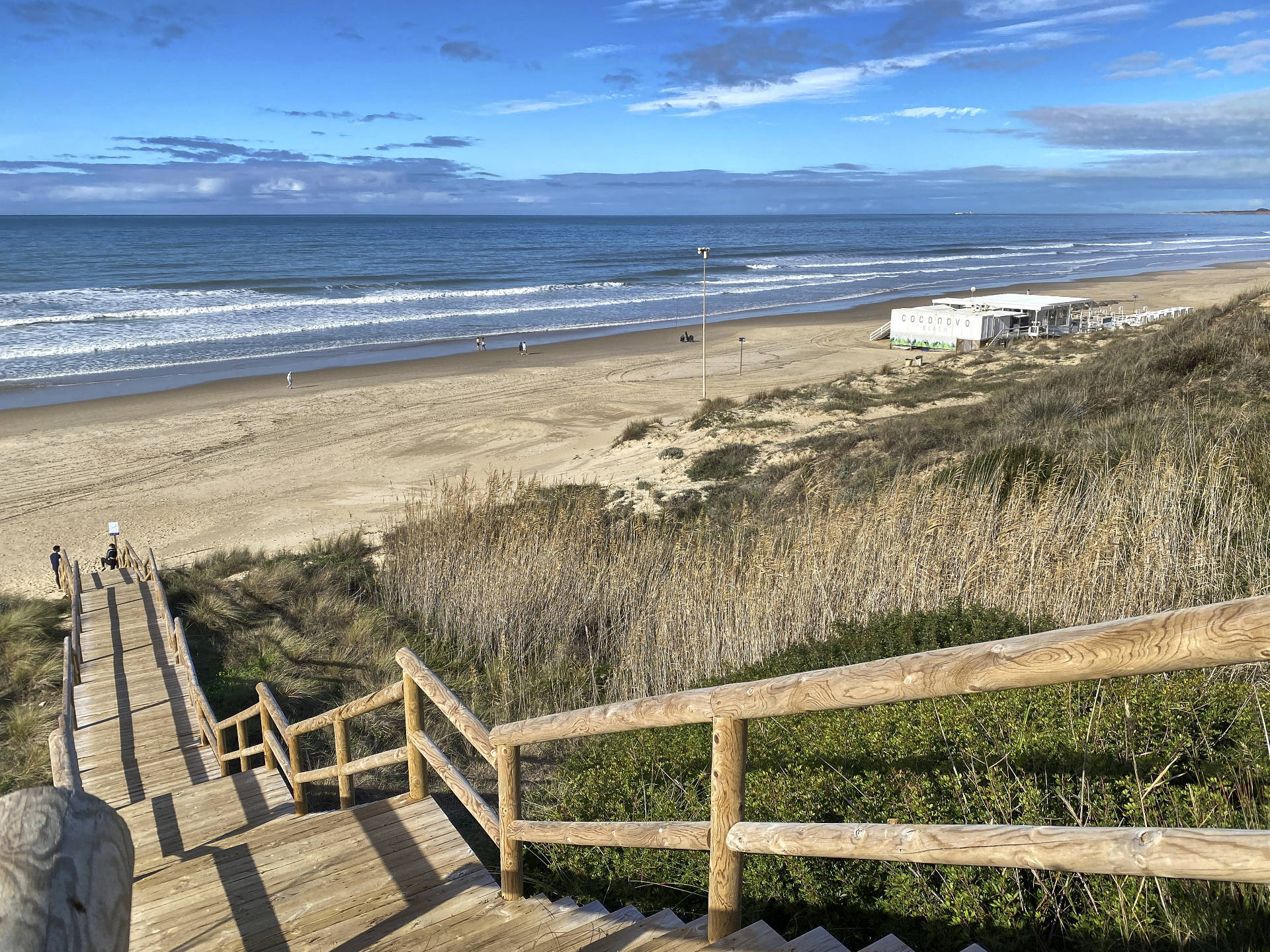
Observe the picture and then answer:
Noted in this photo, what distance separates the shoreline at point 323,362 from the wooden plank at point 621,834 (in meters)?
29.0

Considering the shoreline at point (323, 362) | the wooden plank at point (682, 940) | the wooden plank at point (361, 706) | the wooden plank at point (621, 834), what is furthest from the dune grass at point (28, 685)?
the shoreline at point (323, 362)

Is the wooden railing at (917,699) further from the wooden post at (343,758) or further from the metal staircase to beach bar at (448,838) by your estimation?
the wooden post at (343,758)

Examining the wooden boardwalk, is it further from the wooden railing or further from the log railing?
the log railing

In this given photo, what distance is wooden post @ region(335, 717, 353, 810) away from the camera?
196 inches

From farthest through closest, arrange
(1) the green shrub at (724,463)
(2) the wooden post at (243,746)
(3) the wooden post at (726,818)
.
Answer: (1) the green shrub at (724,463) < (2) the wooden post at (243,746) < (3) the wooden post at (726,818)

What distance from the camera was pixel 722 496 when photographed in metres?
15.8

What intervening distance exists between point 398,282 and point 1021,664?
213ft

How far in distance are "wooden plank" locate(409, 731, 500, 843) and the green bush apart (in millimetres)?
961

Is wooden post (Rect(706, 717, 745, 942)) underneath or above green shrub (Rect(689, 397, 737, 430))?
above

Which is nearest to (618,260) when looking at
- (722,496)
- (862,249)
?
(862,249)

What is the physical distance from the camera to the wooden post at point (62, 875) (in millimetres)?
1328

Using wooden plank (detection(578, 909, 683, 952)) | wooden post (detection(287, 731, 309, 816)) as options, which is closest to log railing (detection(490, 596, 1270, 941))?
wooden plank (detection(578, 909, 683, 952))

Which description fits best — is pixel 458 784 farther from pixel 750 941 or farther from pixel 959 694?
pixel 959 694

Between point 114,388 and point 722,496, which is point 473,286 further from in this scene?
point 722,496
